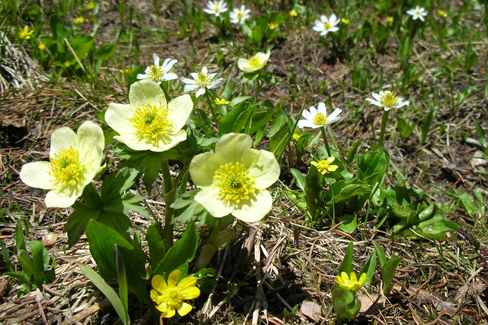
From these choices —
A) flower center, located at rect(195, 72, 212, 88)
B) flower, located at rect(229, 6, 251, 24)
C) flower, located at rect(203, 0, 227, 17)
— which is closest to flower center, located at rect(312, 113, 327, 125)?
flower center, located at rect(195, 72, 212, 88)

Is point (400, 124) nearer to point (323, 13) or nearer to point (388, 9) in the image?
point (323, 13)

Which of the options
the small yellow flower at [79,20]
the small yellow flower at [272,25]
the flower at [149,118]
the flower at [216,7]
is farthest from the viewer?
the flower at [216,7]

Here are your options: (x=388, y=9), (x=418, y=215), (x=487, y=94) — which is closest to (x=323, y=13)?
(x=388, y=9)

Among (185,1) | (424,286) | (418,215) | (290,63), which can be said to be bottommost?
(424,286)

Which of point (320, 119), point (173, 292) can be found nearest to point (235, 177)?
point (173, 292)

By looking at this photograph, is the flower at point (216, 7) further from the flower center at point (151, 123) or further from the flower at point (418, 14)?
the flower center at point (151, 123)

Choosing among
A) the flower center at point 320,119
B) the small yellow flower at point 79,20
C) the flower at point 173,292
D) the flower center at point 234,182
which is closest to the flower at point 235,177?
the flower center at point 234,182
